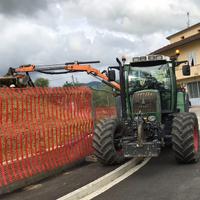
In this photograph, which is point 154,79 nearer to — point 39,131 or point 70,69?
point 39,131

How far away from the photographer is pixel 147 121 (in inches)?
407

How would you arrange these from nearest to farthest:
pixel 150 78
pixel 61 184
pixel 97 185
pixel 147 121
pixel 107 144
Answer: pixel 97 185 < pixel 61 184 < pixel 107 144 < pixel 147 121 < pixel 150 78

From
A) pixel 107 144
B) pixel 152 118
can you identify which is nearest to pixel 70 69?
pixel 152 118

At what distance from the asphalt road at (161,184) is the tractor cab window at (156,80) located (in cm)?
200

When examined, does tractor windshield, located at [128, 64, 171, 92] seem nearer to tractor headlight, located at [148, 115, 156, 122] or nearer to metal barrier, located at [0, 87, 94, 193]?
tractor headlight, located at [148, 115, 156, 122]

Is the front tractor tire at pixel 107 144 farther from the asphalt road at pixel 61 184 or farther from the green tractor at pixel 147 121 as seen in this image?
the asphalt road at pixel 61 184

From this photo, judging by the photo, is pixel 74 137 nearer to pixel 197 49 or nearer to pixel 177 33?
pixel 197 49

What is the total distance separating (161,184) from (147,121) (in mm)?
2595

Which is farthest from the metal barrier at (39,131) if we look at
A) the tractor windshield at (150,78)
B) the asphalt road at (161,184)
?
the asphalt road at (161,184)

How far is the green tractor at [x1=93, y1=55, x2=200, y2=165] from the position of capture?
9594 mm

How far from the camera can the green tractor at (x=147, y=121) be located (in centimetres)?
959

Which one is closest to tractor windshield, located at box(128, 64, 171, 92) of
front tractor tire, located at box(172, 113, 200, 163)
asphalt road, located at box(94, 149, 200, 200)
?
front tractor tire, located at box(172, 113, 200, 163)

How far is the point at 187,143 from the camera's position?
9.59 meters

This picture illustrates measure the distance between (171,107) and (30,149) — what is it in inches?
166
